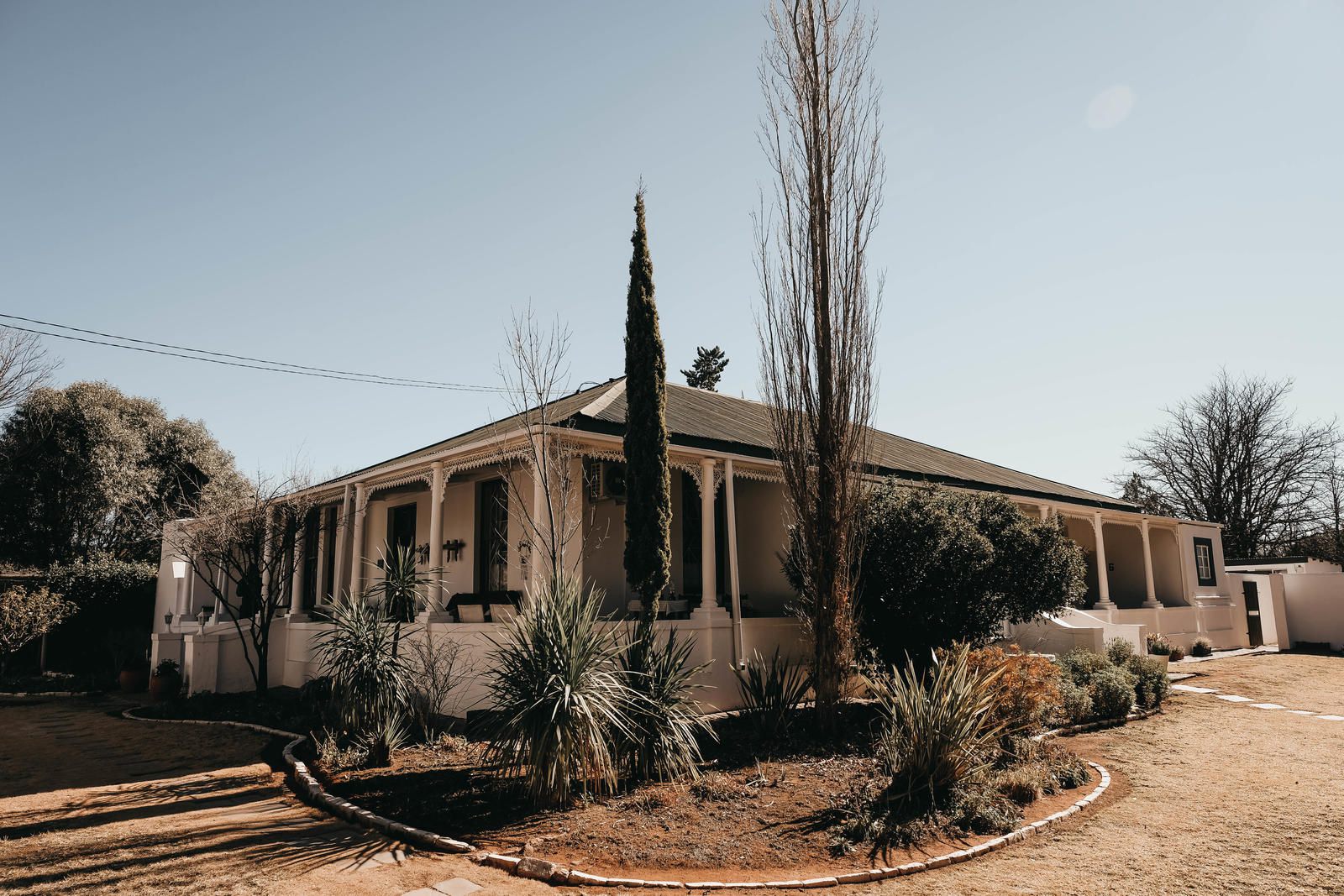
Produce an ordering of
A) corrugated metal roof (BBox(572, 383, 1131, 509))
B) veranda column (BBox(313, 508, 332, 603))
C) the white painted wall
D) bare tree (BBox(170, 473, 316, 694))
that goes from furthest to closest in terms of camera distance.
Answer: the white painted wall, veranda column (BBox(313, 508, 332, 603)), bare tree (BBox(170, 473, 316, 694)), corrugated metal roof (BBox(572, 383, 1131, 509))

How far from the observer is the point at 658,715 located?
6973 millimetres

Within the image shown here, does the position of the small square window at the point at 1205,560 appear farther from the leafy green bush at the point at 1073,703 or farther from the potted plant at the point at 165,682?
the potted plant at the point at 165,682

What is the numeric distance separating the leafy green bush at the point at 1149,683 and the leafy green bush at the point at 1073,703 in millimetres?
1575

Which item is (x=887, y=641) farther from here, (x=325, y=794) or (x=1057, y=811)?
(x=325, y=794)

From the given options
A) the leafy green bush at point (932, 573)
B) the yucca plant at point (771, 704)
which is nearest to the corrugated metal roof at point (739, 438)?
the leafy green bush at point (932, 573)

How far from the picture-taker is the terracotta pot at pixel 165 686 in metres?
14.6

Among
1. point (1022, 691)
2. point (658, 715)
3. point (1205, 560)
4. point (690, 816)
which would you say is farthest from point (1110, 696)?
point (1205, 560)

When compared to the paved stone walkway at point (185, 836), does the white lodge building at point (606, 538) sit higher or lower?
higher

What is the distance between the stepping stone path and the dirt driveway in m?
1.51

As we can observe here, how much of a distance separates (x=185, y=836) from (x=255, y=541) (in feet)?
26.4

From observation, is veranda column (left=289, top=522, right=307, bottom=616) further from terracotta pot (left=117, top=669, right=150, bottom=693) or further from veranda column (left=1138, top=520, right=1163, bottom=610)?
veranda column (left=1138, top=520, right=1163, bottom=610)

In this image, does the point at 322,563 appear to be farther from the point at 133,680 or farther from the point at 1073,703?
the point at 1073,703

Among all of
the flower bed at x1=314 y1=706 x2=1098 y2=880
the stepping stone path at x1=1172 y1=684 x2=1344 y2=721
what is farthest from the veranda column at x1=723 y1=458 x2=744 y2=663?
the stepping stone path at x1=1172 y1=684 x2=1344 y2=721

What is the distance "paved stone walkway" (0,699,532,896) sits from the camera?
16.0ft
